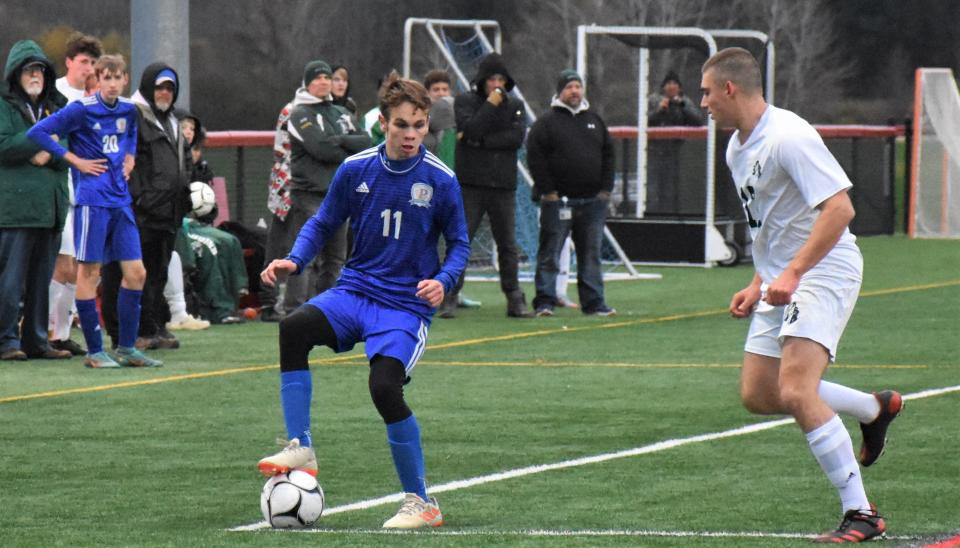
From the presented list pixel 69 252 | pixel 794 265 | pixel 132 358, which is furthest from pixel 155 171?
pixel 794 265

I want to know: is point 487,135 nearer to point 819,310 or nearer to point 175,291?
point 175,291

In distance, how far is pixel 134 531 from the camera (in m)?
6.86

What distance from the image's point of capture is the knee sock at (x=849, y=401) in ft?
23.5

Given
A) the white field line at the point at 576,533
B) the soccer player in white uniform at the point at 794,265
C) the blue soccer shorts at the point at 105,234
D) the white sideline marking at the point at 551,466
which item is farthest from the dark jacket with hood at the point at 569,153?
the white field line at the point at 576,533

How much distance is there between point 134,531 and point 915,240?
854 inches

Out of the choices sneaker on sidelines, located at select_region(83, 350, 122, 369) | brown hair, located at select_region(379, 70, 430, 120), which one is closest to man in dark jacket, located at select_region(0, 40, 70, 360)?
sneaker on sidelines, located at select_region(83, 350, 122, 369)

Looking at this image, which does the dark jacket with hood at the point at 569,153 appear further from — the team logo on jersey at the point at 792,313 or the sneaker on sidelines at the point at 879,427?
the team logo on jersey at the point at 792,313

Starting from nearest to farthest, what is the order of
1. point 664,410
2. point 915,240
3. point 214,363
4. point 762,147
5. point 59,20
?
point 762,147 → point 664,410 → point 214,363 → point 59,20 → point 915,240

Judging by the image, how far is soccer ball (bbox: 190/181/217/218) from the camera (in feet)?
53.1

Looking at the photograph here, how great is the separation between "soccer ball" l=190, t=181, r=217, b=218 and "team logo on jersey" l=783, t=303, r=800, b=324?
1011cm

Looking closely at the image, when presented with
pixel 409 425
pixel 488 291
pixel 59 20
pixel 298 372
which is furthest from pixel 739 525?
pixel 59 20

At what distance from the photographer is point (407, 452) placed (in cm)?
696

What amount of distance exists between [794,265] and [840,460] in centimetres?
72

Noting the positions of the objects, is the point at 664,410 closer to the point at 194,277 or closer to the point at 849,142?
the point at 194,277
